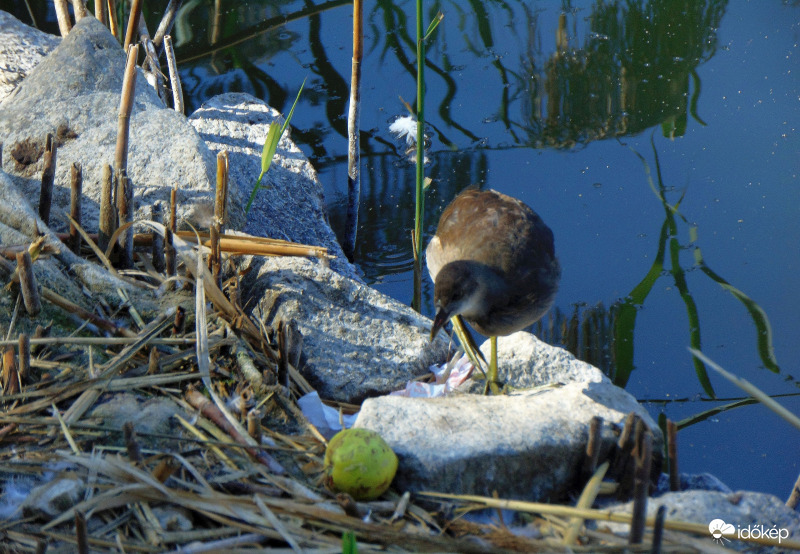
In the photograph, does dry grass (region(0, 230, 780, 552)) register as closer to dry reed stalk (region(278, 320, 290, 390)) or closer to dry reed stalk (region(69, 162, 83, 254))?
dry reed stalk (region(278, 320, 290, 390))

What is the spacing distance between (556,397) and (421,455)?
581mm

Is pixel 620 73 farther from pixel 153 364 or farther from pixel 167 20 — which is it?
pixel 153 364

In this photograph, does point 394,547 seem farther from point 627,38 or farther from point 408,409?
point 627,38

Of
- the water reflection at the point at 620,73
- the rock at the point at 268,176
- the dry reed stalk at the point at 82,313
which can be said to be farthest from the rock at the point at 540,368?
the water reflection at the point at 620,73

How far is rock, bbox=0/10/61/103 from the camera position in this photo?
4.45 meters

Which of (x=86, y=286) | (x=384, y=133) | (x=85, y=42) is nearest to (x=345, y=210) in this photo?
(x=384, y=133)

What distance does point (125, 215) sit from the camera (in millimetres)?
2930

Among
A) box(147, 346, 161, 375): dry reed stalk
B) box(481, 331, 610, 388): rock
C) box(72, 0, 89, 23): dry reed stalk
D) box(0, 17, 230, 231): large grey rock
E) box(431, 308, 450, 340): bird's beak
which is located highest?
box(72, 0, 89, 23): dry reed stalk

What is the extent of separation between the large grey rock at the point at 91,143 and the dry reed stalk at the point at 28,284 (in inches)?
34.8

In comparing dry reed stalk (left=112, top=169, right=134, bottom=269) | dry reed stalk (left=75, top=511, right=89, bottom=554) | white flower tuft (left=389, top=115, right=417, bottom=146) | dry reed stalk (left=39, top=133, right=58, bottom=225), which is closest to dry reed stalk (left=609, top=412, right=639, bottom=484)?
dry reed stalk (left=75, top=511, right=89, bottom=554)

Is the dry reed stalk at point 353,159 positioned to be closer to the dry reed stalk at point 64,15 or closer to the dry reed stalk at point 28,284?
the dry reed stalk at point 64,15

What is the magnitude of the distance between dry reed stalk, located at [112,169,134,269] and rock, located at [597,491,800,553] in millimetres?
2020

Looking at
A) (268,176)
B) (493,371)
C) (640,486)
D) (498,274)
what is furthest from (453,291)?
(268,176)

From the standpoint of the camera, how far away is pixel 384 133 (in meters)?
5.27
